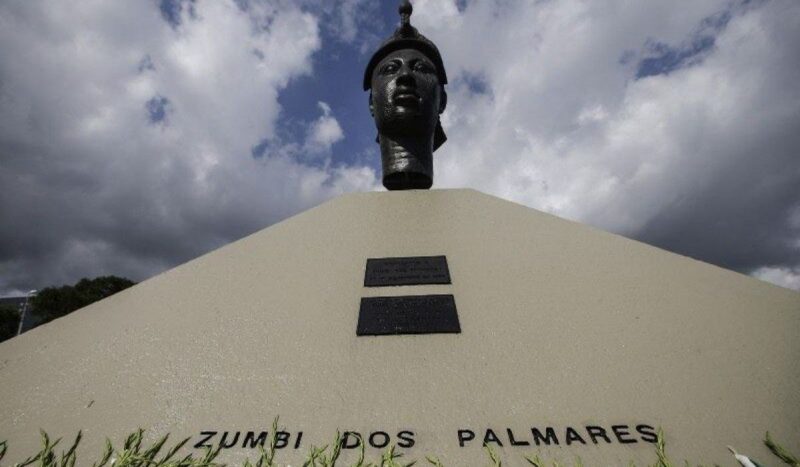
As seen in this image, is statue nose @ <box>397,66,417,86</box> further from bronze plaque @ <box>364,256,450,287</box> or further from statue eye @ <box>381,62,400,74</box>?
bronze plaque @ <box>364,256,450,287</box>

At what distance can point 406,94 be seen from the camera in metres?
5.07

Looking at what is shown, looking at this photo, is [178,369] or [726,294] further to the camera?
[726,294]

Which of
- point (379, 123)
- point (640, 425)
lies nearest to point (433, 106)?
point (379, 123)

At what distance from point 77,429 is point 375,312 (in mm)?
1625

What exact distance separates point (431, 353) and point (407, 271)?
31.4 inches

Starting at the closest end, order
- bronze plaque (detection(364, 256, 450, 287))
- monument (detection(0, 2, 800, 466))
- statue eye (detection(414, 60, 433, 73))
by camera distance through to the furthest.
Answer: monument (detection(0, 2, 800, 466)), bronze plaque (detection(364, 256, 450, 287)), statue eye (detection(414, 60, 433, 73))

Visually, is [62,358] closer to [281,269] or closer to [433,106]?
[281,269]

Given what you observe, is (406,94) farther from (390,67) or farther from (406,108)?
(390,67)

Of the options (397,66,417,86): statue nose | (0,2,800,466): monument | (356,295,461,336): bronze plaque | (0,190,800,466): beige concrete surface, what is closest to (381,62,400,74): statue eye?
(397,66,417,86): statue nose

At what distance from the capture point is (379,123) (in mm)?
5406

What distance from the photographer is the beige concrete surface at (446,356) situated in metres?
1.82

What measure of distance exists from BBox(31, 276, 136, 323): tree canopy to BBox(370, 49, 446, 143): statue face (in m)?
22.4

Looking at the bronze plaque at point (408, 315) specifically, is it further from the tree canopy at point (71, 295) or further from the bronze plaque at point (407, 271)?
the tree canopy at point (71, 295)

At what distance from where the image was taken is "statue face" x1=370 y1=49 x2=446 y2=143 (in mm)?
5090
